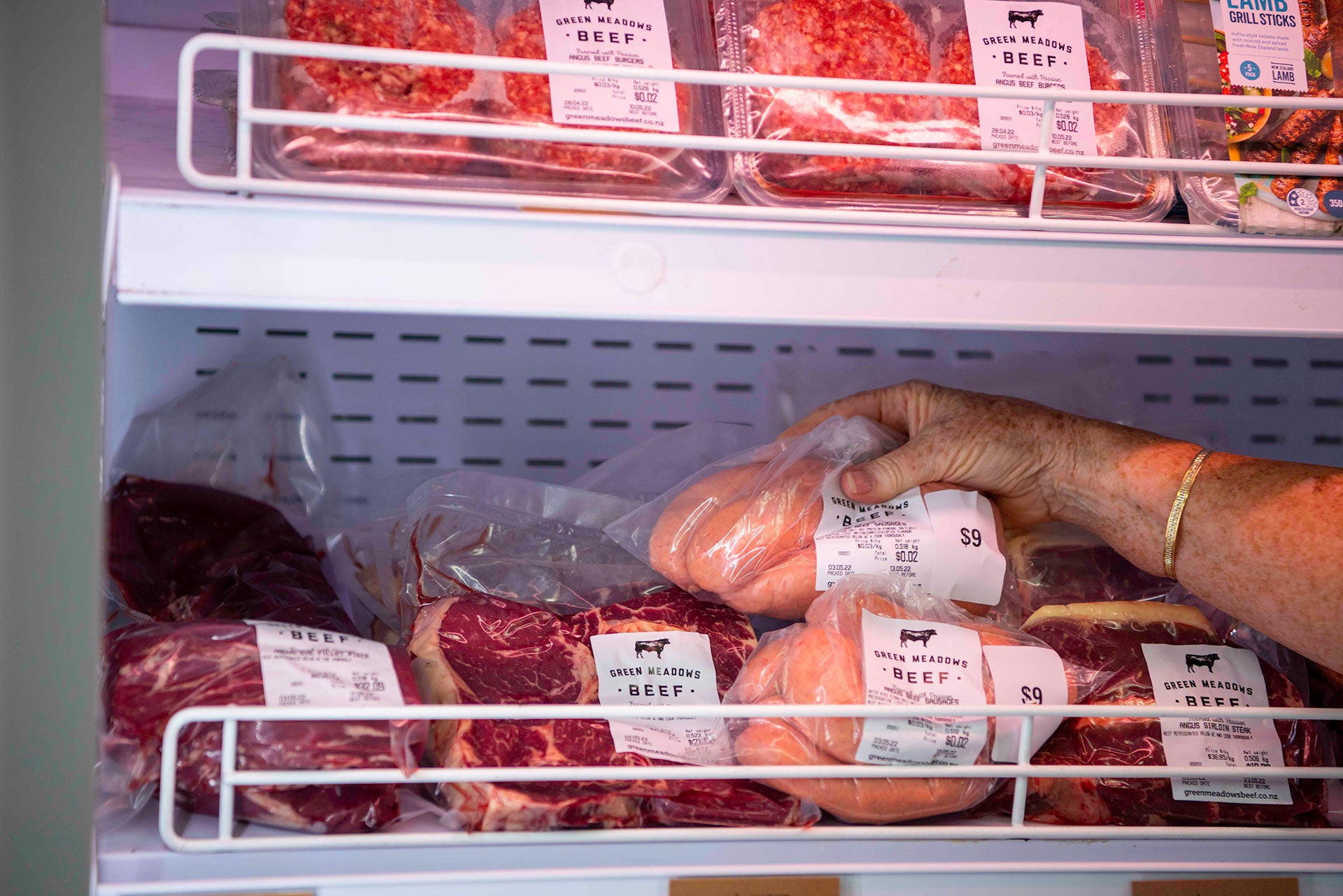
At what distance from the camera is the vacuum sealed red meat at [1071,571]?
110 cm

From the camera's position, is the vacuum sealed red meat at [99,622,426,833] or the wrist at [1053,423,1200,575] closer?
the vacuum sealed red meat at [99,622,426,833]

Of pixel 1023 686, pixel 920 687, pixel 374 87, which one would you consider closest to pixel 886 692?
pixel 920 687

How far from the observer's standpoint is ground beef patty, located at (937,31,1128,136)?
0.96 metres

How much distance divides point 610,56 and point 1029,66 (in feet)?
1.40

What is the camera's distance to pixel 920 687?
35.2 inches

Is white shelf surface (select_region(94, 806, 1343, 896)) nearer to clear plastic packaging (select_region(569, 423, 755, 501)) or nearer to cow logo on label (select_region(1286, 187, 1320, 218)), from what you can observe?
clear plastic packaging (select_region(569, 423, 755, 501))

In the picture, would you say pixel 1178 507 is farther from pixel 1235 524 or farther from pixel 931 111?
pixel 931 111

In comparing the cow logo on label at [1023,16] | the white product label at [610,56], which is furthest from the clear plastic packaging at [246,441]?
the cow logo on label at [1023,16]

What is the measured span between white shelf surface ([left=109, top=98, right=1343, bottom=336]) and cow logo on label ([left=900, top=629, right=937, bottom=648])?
0.30 metres

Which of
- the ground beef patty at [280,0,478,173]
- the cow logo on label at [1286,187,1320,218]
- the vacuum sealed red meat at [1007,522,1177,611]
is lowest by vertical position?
the vacuum sealed red meat at [1007,522,1177,611]

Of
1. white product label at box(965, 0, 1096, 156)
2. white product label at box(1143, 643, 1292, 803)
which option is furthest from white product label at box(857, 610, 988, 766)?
white product label at box(965, 0, 1096, 156)

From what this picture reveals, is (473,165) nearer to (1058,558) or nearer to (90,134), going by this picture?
(90,134)

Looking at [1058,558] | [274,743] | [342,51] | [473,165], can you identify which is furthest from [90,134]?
[1058,558]

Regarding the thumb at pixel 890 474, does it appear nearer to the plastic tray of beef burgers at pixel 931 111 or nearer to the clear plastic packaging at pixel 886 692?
the clear plastic packaging at pixel 886 692
